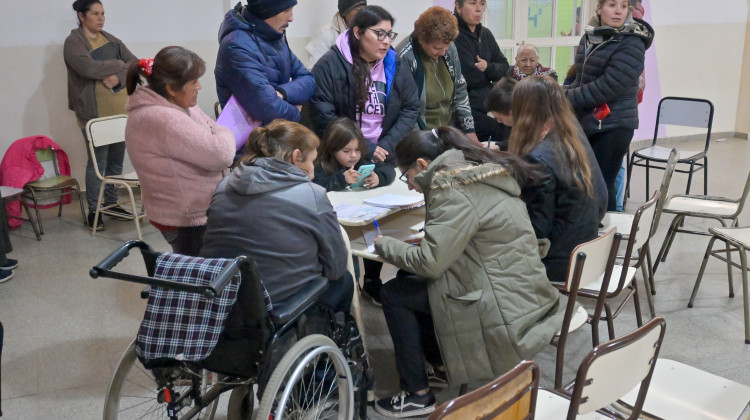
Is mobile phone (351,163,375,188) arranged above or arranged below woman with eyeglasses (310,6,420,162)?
below

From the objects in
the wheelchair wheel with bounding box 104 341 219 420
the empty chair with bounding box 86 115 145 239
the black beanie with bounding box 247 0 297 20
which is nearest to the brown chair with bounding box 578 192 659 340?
the wheelchair wheel with bounding box 104 341 219 420

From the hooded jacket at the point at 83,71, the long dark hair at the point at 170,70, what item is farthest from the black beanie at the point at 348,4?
the long dark hair at the point at 170,70

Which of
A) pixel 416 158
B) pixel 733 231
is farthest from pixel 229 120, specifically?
pixel 733 231

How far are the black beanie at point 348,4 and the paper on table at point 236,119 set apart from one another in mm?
1503

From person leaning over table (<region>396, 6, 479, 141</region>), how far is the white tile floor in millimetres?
963

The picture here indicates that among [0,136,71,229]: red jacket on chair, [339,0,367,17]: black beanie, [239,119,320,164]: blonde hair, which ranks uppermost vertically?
[339,0,367,17]: black beanie

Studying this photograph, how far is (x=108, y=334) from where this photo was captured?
10.1 feet

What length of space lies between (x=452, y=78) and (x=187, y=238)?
6.29 ft

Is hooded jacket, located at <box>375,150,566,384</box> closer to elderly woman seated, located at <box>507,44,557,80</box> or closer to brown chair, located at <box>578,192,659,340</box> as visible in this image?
brown chair, located at <box>578,192,659,340</box>

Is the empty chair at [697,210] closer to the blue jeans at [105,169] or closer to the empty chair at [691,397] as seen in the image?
the empty chair at [691,397]

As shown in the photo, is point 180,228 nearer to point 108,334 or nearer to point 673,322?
point 108,334

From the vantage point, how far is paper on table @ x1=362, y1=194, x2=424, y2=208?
105 inches

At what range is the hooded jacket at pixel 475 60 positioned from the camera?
4.35 meters

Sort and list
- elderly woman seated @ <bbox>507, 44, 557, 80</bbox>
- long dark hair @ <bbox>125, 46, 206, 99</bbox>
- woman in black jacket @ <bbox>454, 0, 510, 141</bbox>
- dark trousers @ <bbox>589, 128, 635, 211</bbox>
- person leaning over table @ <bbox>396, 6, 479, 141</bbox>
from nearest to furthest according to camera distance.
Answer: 1. long dark hair @ <bbox>125, 46, 206, 99</bbox>
2. person leaning over table @ <bbox>396, 6, 479, 141</bbox>
3. dark trousers @ <bbox>589, 128, 635, 211</bbox>
4. woman in black jacket @ <bbox>454, 0, 510, 141</bbox>
5. elderly woman seated @ <bbox>507, 44, 557, 80</bbox>
